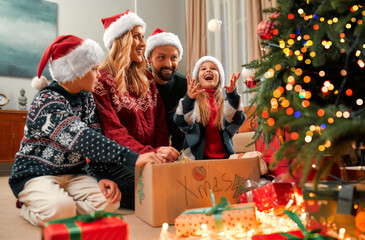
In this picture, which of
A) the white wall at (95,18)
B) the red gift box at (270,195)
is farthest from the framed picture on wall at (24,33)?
the red gift box at (270,195)

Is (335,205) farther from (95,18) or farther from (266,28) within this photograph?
(95,18)

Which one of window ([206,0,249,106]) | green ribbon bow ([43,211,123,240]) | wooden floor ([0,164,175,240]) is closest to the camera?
green ribbon bow ([43,211,123,240])

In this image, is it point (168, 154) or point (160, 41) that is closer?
point (168, 154)

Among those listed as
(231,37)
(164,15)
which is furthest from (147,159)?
(164,15)

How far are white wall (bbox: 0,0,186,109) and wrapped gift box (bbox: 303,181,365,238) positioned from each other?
3.85 metres

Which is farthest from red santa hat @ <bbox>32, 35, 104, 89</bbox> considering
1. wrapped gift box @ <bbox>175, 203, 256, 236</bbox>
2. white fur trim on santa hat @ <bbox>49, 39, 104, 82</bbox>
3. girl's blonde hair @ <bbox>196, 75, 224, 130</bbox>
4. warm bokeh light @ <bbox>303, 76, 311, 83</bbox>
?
warm bokeh light @ <bbox>303, 76, 311, 83</bbox>

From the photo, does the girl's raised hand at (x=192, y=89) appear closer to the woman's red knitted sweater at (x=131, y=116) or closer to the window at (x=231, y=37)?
the woman's red knitted sweater at (x=131, y=116)

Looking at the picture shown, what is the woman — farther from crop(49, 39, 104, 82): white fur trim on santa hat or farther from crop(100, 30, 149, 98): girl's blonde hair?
crop(49, 39, 104, 82): white fur trim on santa hat

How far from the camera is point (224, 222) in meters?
0.98

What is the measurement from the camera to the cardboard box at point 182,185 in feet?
3.84

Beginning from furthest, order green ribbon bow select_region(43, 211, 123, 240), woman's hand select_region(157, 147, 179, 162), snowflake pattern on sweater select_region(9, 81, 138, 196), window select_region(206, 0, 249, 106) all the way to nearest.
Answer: window select_region(206, 0, 249, 106), woman's hand select_region(157, 147, 179, 162), snowflake pattern on sweater select_region(9, 81, 138, 196), green ribbon bow select_region(43, 211, 123, 240)

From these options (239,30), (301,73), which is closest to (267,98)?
(301,73)

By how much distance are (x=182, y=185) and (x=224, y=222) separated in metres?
0.27

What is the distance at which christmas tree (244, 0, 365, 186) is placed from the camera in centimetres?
84
